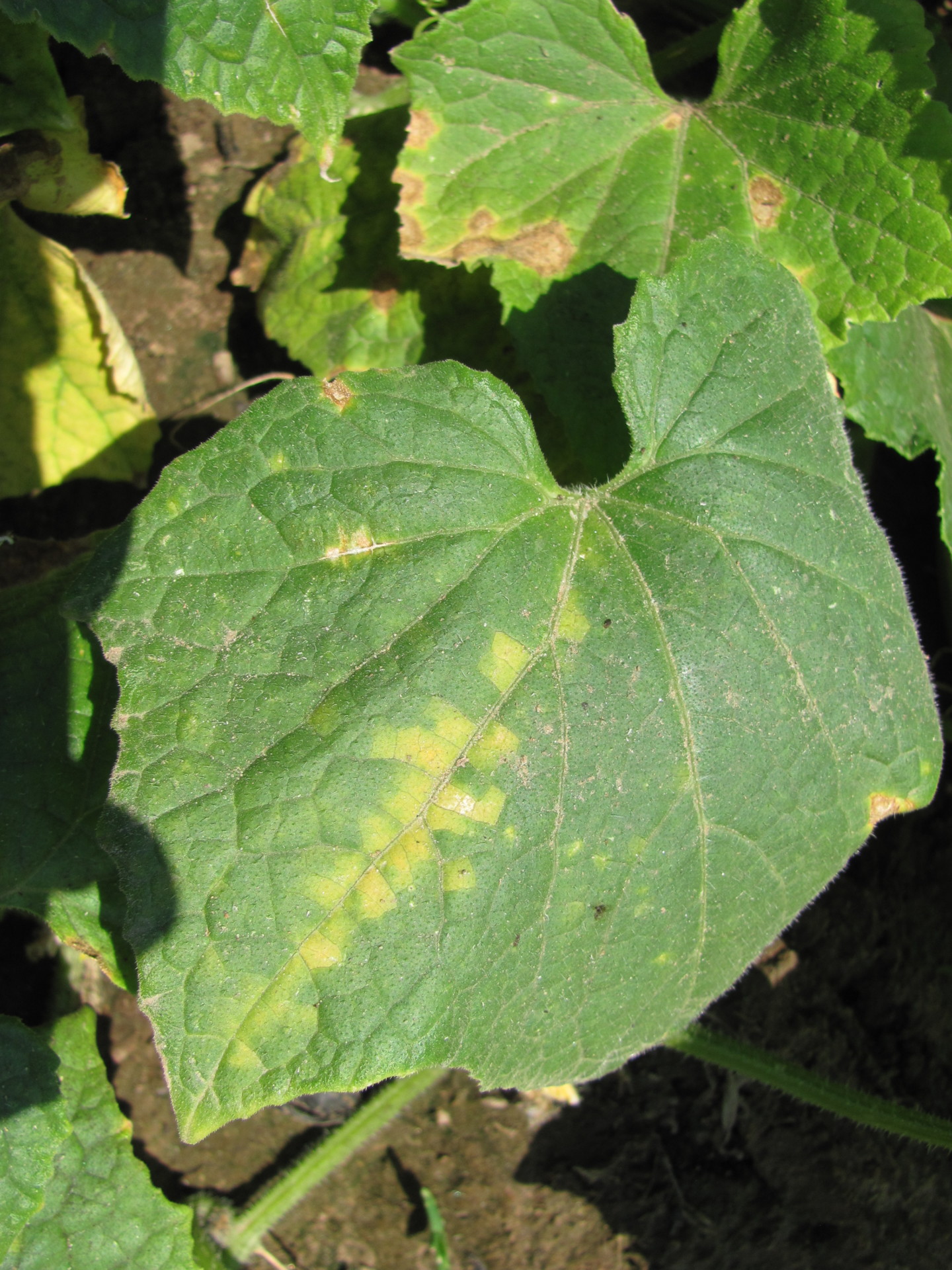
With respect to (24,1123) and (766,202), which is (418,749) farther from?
(766,202)

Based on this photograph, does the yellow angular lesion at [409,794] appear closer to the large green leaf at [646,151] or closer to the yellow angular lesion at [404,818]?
the yellow angular lesion at [404,818]

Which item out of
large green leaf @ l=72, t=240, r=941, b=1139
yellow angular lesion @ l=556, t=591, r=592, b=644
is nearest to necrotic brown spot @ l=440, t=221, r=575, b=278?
large green leaf @ l=72, t=240, r=941, b=1139

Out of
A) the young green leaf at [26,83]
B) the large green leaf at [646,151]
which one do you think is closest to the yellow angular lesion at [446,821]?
the large green leaf at [646,151]

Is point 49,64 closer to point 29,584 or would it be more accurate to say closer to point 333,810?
point 29,584

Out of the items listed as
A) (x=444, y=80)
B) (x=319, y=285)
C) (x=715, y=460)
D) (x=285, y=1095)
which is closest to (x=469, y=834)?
(x=285, y=1095)

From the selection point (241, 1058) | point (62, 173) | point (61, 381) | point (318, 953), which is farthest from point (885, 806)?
point (61, 381)
